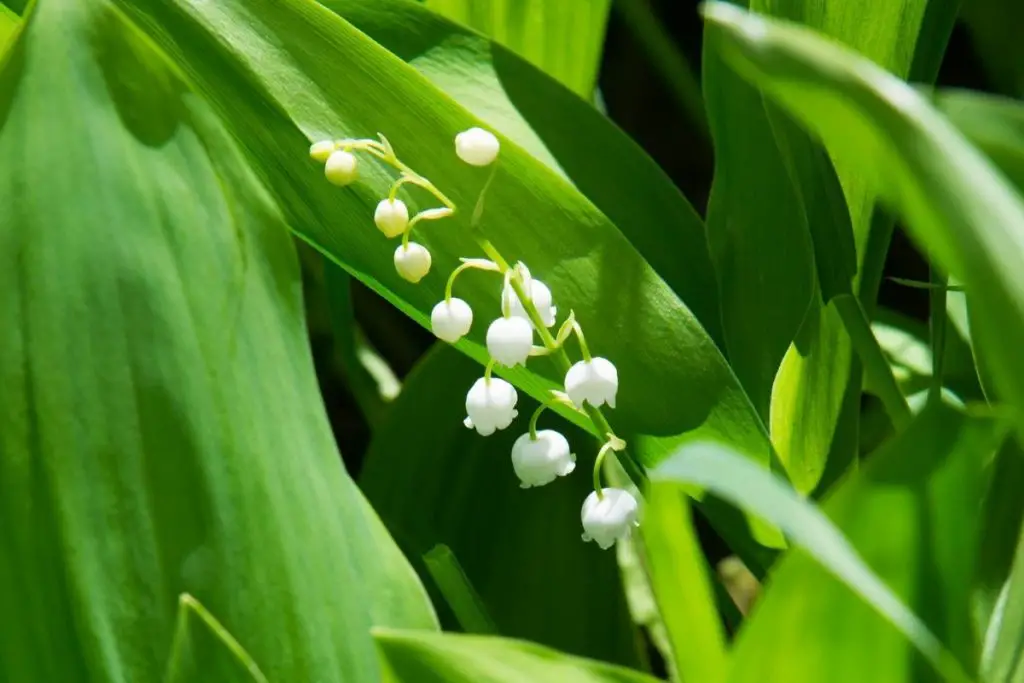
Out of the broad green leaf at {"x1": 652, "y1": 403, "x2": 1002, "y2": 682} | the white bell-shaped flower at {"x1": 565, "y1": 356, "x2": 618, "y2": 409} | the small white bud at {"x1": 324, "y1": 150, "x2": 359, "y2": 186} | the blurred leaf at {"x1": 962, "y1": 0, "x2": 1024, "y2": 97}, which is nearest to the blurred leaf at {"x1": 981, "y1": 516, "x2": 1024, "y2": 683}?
the broad green leaf at {"x1": 652, "y1": 403, "x2": 1002, "y2": 682}

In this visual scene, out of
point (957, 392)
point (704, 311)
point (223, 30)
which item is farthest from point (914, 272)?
point (223, 30)

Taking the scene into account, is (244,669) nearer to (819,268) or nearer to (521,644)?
(521,644)

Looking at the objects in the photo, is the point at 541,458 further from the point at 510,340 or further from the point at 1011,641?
the point at 1011,641

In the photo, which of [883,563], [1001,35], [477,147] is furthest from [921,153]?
[1001,35]

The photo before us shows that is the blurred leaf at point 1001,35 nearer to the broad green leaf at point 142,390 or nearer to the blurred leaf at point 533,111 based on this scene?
the blurred leaf at point 533,111

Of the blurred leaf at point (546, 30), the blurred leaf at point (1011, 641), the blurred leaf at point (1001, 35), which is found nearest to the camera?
the blurred leaf at point (1011, 641)

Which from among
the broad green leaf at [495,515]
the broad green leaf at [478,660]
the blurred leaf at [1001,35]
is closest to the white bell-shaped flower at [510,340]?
the broad green leaf at [478,660]
